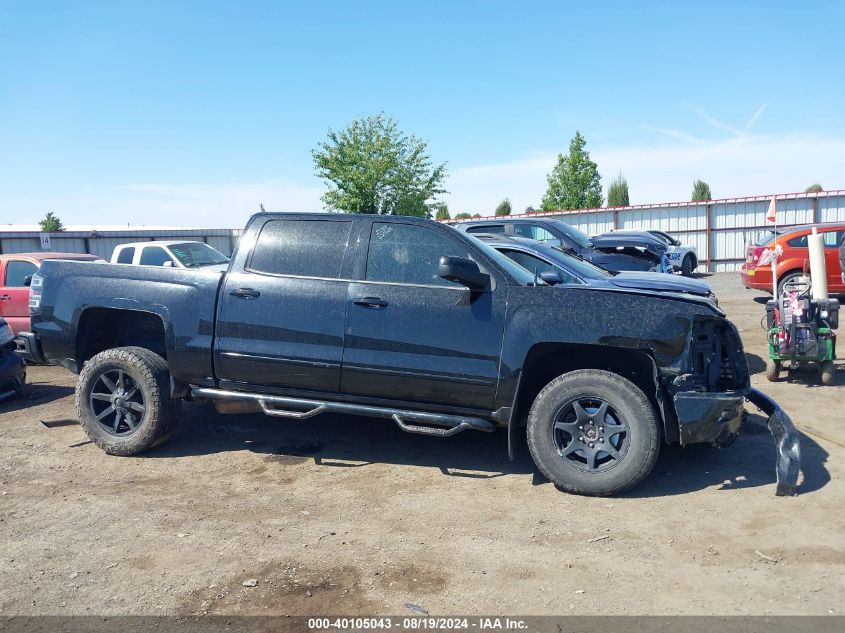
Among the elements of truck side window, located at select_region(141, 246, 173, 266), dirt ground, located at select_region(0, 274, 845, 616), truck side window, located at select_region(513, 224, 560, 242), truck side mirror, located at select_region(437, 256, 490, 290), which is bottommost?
dirt ground, located at select_region(0, 274, 845, 616)

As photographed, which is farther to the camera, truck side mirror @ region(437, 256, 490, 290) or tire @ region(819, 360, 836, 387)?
tire @ region(819, 360, 836, 387)

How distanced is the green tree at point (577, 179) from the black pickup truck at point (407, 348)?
35134 mm

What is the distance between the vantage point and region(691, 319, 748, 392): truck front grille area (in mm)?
4625

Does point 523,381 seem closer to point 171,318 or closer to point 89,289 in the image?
point 171,318

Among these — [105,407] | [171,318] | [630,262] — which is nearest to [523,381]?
[171,318]

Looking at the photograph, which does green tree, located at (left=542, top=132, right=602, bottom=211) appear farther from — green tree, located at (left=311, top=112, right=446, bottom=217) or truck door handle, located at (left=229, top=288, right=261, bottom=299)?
truck door handle, located at (left=229, top=288, right=261, bottom=299)

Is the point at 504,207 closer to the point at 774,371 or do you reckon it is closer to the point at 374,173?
the point at 374,173

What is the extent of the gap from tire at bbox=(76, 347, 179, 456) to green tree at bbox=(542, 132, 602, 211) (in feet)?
117

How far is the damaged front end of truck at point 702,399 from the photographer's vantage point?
4402mm

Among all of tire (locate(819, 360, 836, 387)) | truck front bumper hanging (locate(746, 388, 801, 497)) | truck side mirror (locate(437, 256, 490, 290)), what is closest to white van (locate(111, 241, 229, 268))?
truck side mirror (locate(437, 256, 490, 290))

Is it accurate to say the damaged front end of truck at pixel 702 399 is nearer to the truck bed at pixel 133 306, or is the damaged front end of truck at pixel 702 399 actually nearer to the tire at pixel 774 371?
A: the tire at pixel 774 371

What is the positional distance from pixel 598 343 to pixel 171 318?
3244 millimetres

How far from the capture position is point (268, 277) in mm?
5305

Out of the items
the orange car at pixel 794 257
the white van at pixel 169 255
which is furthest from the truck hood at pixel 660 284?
the white van at pixel 169 255
